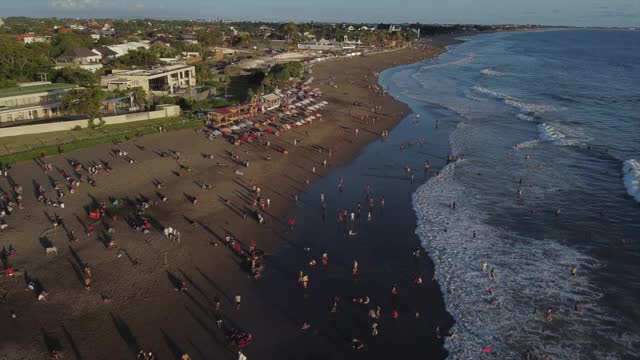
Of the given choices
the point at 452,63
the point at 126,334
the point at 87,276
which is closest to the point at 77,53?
the point at 87,276

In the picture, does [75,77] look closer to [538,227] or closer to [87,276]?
[87,276]

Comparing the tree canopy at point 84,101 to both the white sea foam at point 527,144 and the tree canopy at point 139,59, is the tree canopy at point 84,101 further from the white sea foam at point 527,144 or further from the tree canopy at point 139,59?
the white sea foam at point 527,144

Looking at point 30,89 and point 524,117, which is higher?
point 30,89

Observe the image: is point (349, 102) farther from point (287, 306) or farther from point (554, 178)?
point (287, 306)

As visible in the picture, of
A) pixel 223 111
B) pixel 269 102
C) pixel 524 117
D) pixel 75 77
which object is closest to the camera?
pixel 223 111

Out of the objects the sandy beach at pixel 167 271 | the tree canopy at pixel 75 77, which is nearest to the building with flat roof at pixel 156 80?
the tree canopy at pixel 75 77

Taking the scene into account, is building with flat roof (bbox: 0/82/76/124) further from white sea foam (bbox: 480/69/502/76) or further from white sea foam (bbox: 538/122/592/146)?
white sea foam (bbox: 480/69/502/76)

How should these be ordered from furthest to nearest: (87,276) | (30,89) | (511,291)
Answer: (30,89)
(511,291)
(87,276)
